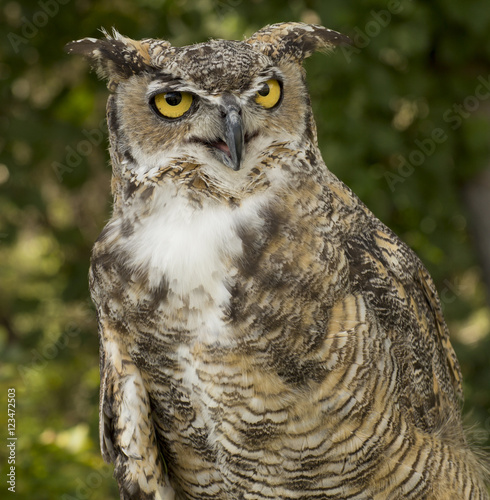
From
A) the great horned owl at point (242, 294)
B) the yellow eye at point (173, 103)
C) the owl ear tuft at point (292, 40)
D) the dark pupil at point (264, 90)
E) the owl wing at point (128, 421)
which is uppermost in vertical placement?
the owl ear tuft at point (292, 40)

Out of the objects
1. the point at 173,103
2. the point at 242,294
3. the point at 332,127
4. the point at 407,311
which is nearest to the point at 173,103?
the point at 173,103

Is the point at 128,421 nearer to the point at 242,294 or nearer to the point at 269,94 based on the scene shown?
the point at 242,294

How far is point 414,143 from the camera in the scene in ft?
11.8

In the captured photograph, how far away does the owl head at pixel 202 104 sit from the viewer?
169cm

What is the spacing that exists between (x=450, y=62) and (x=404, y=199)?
2.59 ft

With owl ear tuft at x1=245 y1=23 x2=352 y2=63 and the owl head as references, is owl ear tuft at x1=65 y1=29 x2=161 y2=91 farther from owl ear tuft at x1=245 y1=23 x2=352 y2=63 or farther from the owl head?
owl ear tuft at x1=245 y1=23 x2=352 y2=63

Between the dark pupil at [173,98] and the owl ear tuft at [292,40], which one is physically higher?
the owl ear tuft at [292,40]

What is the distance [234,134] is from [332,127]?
166 cm

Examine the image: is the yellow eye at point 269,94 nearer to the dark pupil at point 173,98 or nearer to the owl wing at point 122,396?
the dark pupil at point 173,98

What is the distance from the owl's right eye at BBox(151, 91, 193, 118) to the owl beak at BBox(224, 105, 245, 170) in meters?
0.12

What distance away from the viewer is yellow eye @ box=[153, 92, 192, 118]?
5.70 ft

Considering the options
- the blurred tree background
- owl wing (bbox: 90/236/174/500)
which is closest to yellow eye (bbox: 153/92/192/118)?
owl wing (bbox: 90/236/174/500)

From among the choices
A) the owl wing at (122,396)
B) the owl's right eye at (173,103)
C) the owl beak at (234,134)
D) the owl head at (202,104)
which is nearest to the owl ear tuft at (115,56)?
the owl head at (202,104)

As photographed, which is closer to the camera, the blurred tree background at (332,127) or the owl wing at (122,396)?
the owl wing at (122,396)
